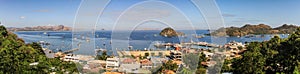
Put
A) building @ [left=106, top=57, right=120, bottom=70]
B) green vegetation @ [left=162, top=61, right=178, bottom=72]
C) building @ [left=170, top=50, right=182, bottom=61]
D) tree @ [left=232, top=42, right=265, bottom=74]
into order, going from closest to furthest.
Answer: building @ [left=106, top=57, right=120, bottom=70], green vegetation @ [left=162, top=61, right=178, bottom=72], building @ [left=170, top=50, right=182, bottom=61], tree @ [left=232, top=42, right=265, bottom=74]

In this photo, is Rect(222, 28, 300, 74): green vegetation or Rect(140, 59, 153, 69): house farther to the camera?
Rect(222, 28, 300, 74): green vegetation

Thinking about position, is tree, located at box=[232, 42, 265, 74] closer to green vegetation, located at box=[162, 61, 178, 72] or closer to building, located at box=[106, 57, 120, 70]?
green vegetation, located at box=[162, 61, 178, 72]

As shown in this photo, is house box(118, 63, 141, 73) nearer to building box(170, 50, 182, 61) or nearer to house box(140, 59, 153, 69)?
house box(140, 59, 153, 69)

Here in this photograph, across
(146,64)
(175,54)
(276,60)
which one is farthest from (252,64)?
(146,64)

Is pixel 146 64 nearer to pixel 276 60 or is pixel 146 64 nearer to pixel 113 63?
pixel 113 63

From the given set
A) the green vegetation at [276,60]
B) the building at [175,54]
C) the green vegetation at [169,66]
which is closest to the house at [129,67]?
the green vegetation at [169,66]

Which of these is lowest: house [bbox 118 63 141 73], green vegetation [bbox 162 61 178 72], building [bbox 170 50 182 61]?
green vegetation [bbox 162 61 178 72]

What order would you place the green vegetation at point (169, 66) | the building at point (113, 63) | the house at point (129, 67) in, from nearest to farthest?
the house at point (129, 67) < the building at point (113, 63) < the green vegetation at point (169, 66)

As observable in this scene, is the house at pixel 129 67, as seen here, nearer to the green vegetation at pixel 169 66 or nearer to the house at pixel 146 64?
the house at pixel 146 64

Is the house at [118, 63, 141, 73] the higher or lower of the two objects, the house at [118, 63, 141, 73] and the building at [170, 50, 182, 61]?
the lower

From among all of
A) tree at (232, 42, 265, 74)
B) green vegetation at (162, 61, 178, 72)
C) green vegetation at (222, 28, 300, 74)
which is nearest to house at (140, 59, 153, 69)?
green vegetation at (162, 61, 178, 72)

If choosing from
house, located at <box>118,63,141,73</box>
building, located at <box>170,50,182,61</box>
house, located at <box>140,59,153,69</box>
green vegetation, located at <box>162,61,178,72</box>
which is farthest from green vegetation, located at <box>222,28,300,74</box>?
house, located at <box>118,63,141,73</box>

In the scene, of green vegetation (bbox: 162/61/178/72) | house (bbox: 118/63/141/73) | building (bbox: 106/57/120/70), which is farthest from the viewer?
green vegetation (bbox: 162/61/178/72)
